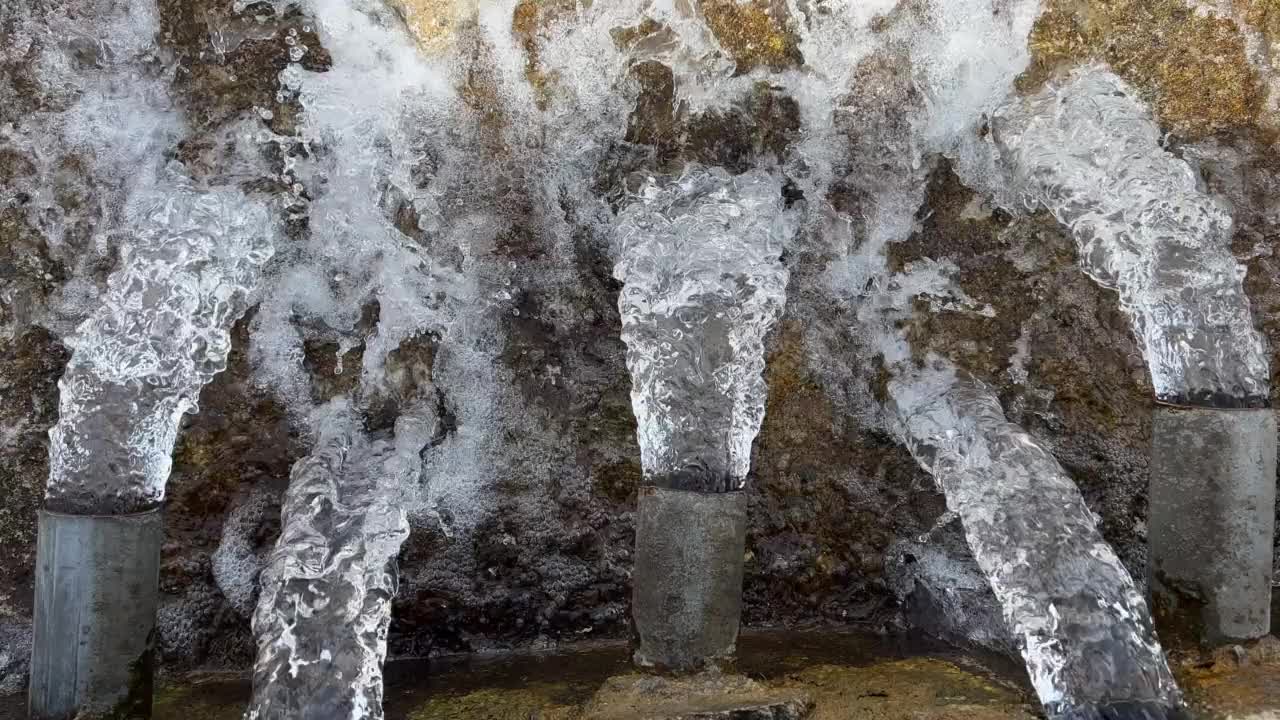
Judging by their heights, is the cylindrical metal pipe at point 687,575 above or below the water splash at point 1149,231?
below

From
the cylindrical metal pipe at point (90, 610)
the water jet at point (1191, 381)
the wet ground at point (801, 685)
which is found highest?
the water jet at point (1191, 381)

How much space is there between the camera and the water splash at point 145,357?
9.07 feet

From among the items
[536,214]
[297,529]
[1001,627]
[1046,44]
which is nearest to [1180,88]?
[1046,44]

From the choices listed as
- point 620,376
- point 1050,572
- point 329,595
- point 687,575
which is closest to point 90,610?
point 329,595

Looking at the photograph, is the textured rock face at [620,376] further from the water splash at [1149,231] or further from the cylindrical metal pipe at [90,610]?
the cylindrical metal pipe at [90,610]

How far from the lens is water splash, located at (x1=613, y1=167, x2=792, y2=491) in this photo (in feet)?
9.34

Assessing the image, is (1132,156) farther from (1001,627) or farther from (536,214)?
(536,214)

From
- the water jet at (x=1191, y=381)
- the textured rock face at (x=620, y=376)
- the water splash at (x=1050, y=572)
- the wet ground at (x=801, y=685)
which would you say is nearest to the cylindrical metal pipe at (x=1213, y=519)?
the water jet at (x=1191, y=381)

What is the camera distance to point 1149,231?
2.99 meters

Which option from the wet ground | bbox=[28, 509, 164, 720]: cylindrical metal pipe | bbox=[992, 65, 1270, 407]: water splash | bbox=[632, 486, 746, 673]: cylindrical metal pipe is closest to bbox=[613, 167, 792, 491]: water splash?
bbox=[632, 486, 746, 673]: cylindrical metal pipe

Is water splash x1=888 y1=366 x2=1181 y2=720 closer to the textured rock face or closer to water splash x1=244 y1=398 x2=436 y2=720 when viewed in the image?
the textured rock face

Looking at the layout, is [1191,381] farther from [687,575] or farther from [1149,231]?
[687,575]

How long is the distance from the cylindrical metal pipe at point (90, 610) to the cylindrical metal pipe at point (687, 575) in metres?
1.50

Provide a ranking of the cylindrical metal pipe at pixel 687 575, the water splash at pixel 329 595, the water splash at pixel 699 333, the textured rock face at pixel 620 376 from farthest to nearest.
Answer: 1. the textured rock face at pixel 620 376
2. the water splash at pixel 699 333
3. the cylindrical metal pipe at pixel 687 575
4. the water splash at pixel 329 595
